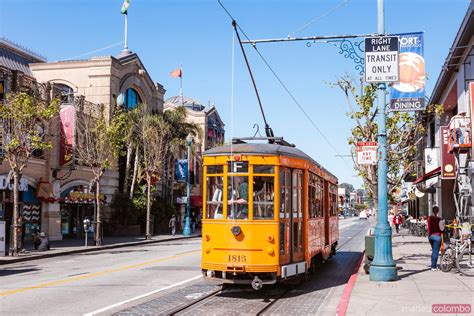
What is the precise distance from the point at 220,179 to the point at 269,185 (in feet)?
3.53

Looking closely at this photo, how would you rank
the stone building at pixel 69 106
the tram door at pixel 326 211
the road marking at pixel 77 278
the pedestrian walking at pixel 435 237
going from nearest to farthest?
1. the road marking at pixel 77 278
2. the pedestrian walking at pixel 435 237
3. the tram door at pixel 326 211
4. the stone building at pixel 69 106

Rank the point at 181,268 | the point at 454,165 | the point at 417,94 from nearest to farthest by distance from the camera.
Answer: the point at 417,94 → the point at 181,268 → the point at 454,165

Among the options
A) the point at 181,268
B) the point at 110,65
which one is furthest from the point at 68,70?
the point at 181,268

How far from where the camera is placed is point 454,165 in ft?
Result: 87.4

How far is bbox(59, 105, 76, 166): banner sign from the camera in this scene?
32219 millimetres

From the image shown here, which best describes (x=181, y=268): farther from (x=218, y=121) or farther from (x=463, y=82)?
(x=218, y=121)

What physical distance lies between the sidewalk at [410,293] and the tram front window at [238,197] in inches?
112

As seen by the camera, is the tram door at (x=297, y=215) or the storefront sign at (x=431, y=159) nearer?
the tram door at (x=297, y=215)

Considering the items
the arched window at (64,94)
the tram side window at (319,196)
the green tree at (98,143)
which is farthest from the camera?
the arched window at (64,94)

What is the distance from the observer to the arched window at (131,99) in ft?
140

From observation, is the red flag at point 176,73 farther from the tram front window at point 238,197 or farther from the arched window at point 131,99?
the tram front window at point 238,197

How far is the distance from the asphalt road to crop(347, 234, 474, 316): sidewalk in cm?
77

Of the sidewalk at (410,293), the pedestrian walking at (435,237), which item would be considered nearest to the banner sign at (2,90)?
the sidewalk at (410,293)

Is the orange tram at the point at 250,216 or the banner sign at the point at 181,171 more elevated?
the banner sign at the point at 181,171
